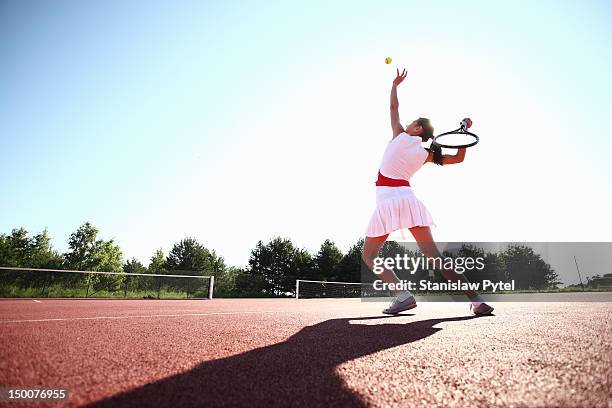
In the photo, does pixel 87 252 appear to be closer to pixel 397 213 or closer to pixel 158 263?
pixel 158 263

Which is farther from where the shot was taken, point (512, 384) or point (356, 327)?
point (356, 327)

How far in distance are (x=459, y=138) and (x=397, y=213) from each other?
202 cm

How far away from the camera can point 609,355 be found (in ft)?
5.62

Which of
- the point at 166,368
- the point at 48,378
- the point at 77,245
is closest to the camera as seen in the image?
the point at 48,378

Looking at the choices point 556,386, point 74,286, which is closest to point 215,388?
point 556,386

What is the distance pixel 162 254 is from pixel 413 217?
2548 inches

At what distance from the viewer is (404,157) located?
167 inches

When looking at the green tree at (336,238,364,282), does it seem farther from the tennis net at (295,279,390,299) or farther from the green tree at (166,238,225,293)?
the green tree at (166,238,225,293)

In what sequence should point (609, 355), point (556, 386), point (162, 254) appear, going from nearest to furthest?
point (556, 386)
point (609, 355)
point (162, 254)

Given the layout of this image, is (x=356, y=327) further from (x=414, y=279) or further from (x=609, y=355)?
(x=414, y=279)

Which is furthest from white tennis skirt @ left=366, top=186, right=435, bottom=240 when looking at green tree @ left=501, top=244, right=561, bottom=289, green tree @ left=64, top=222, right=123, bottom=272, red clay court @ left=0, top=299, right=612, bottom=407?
green tree @ left=501, top=244, right=561, bottom=289

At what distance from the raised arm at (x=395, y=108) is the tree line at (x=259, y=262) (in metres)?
29.9

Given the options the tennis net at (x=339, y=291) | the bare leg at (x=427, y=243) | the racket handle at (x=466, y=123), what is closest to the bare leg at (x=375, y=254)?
the bare leg at (x=427, y=243)

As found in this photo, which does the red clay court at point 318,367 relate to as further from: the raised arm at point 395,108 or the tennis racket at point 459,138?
the tennis racket at point 459,138
